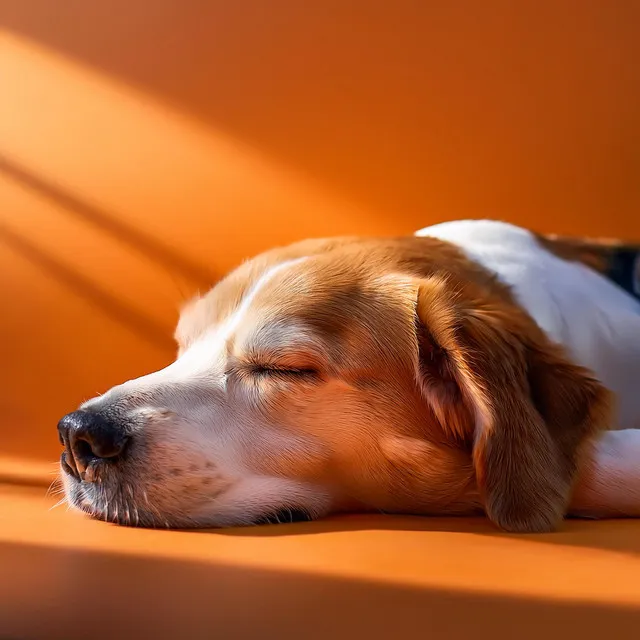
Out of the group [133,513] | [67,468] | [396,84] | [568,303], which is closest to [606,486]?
[568,303]

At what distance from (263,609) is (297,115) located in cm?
253

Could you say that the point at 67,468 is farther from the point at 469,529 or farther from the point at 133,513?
the point at 469,529

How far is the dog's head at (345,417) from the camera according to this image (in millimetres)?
1540

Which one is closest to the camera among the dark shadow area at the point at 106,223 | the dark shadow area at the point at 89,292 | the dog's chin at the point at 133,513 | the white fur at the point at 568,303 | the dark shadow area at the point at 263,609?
the dark shadow area at the point at 263,609

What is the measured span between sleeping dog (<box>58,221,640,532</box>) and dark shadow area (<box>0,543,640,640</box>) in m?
0.40

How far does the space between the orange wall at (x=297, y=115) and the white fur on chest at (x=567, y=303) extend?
28.2 inches

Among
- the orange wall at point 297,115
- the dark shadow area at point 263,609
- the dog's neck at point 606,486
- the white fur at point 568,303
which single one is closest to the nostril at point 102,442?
the dark shadow area at point 263,609

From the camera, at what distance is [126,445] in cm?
153

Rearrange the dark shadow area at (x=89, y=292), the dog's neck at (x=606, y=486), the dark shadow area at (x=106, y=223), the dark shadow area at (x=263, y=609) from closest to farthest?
the dark shadow area at (x=263, y=609)
the dog's neck at (x=606, y=486)
the dark shadow area at (x=89, y=292)
the dark shadow area at (x=106, y=223)

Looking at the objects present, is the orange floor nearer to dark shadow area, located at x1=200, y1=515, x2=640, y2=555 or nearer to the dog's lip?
dark shadow area, located at x1=200, y1=515, x2=640, y2=555

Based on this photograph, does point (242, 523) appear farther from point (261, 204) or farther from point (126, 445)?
point (261, 204)

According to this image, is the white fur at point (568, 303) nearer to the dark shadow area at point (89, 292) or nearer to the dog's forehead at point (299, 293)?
the dog's forehead at point (299, 293)

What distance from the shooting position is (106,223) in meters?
3.22

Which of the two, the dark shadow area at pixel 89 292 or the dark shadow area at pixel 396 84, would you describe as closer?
the dark shadow area at pixel 89 292
